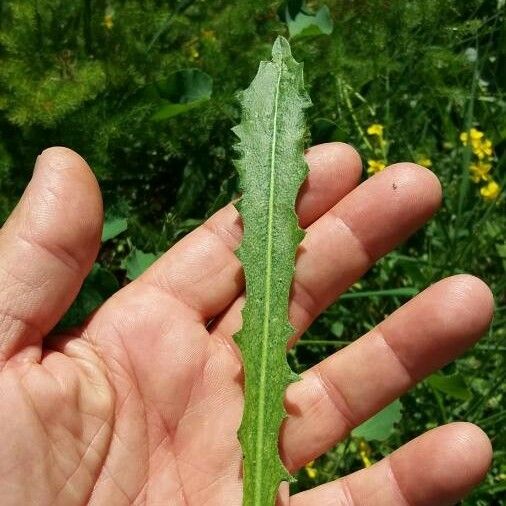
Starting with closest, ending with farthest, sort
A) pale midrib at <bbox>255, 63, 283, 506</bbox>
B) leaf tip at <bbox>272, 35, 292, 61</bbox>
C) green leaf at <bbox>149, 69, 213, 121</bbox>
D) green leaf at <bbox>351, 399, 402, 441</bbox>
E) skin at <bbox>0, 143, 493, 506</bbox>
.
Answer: skin at <bbox>0, 143, 493, 506</bbox> < pale midrib at <bbox>255, 63, 283, 506</bbox> < leaf tip at <bbox>272, 35, 292, 61</bbox> < green leaf at <bbox>351, 399, 402, 441</bbox> < green leaf at <bbox>149, 69, 213, 121</bbox>

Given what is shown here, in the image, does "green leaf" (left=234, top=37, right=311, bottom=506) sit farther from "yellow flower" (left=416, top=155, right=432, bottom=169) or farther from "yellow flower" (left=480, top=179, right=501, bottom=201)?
"yellow flower" (left=480, top=179, right=501, bottom=201)

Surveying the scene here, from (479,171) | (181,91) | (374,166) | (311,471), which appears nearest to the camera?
(311,471)

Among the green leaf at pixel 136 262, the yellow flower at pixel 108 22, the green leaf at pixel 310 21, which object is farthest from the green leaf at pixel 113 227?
the green leaf at pixel 310 21

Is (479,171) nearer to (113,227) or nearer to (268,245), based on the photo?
(268,245)

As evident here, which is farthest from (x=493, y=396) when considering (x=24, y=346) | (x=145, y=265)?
(x=24, y=346)

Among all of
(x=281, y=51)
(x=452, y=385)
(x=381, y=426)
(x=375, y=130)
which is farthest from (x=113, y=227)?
(x=452, y=385)

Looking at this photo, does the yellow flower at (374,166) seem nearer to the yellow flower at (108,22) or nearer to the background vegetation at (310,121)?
the background vegetation at (310,121)

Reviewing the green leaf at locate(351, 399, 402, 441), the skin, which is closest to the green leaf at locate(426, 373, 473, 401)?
the green leaf at locate(351, 399, 402, 441)
